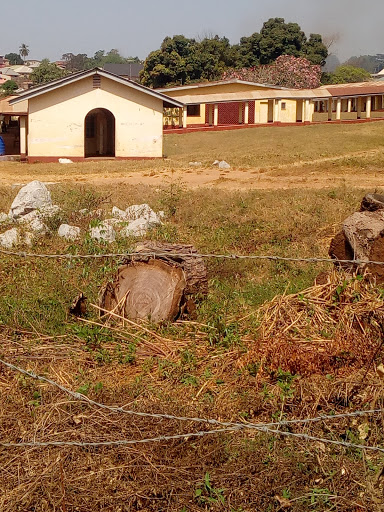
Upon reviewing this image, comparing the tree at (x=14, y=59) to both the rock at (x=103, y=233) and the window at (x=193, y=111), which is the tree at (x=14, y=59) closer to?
the window at (x=193, y=111)

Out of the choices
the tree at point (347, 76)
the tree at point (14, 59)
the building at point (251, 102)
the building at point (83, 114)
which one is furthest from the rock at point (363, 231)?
the tree at point (14, 59)

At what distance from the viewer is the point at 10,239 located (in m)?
9.56

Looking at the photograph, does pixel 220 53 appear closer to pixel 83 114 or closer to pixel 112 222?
pixel 83 114

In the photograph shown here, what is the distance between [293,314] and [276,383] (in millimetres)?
819

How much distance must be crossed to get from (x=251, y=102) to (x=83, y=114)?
1764 centimetres

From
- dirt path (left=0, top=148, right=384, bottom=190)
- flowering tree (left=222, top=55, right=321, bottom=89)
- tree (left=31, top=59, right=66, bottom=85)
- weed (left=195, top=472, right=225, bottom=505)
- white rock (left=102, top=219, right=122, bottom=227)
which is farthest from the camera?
tree (left=31, top=59, right=66, bottom=85)

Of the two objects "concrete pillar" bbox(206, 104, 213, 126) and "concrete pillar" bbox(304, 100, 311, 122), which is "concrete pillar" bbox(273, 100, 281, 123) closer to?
"concrete pillar" bbox(304, 100, 311, 122)

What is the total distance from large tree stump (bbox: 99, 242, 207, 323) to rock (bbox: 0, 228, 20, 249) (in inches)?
120

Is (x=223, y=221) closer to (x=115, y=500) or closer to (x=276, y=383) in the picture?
(x=276, y=383)

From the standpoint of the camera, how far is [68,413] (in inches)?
174

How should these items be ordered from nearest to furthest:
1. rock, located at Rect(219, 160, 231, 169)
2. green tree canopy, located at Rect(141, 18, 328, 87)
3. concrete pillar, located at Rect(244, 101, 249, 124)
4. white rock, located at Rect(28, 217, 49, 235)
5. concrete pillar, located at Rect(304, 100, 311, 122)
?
→ white rock, located at Rect(28, 217, 49, 235) < rock, located at Rect(219, 160, 231, 169) < concrete pillar, located at Rect(244, 101, 249, 124) < concrete pillar, located at Rect(304, 100, 311, 122) < green tree canopy, located at Rect(141, 18, 328, 87)

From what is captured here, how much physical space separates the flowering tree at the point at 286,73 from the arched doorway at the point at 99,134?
2464 centimetres

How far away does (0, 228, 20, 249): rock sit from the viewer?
9.36m

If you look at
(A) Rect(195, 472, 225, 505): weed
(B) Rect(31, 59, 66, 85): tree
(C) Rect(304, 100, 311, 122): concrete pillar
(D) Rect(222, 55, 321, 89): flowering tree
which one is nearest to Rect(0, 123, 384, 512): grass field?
(A) Rect(195, 472, 225, 505): weed
